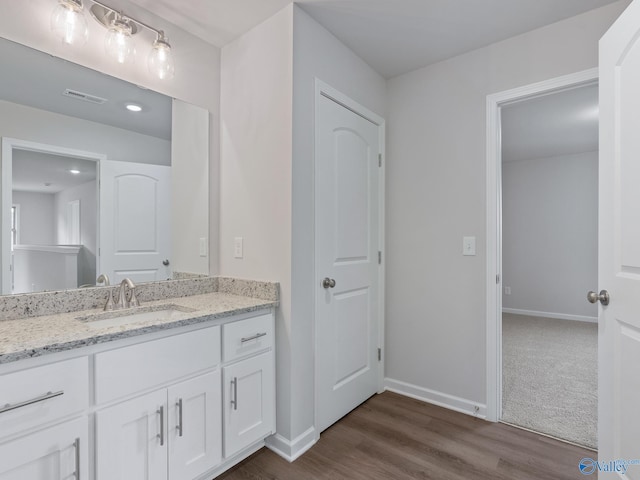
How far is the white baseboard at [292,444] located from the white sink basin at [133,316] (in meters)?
0.89

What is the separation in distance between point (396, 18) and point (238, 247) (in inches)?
64.4

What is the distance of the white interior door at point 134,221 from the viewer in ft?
5.74

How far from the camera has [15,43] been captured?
Answer: 56.9 inches

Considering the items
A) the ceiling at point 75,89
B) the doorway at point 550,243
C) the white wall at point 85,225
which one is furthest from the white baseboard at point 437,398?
the ceiling at point 75,89

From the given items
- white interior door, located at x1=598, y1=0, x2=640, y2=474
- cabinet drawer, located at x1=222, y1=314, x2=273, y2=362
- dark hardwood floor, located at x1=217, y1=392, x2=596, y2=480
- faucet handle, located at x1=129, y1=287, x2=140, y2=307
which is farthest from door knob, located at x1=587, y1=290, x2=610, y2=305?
faucet handle, located at x1=129, y1=287, x2=140, y2=307

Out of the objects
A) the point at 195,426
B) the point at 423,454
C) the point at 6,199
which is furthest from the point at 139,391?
the point at 423,454

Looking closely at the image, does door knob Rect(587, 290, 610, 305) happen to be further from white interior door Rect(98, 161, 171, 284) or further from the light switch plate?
white interior door Rect(98, 161, 171, 284)

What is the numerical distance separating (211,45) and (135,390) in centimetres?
203

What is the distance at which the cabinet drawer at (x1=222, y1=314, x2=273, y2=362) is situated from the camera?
63.8 inches

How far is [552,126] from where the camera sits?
3885 mm

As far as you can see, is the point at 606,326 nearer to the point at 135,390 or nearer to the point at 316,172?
the point at 316,172

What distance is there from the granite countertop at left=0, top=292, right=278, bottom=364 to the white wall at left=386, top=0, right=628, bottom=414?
1.21 m

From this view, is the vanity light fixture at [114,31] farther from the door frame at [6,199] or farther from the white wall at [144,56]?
the door frame at [6,199]

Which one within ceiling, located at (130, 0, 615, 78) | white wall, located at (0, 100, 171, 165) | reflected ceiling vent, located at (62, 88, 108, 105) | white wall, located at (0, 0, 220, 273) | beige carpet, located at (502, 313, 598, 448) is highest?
ceiling, located at (130, 0, 615, 78)
